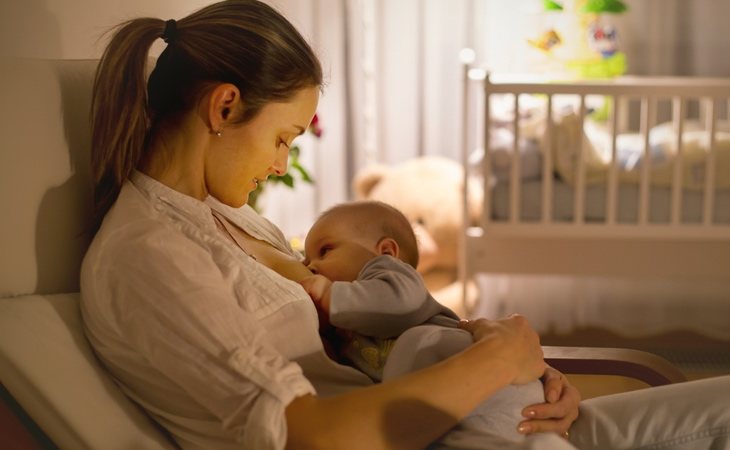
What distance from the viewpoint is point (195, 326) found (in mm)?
1034

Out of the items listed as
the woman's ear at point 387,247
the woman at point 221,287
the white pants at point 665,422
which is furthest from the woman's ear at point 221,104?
the white pants at point 665,422

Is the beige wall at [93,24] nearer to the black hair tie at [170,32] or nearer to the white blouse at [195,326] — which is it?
the black hair tie at [170,32]

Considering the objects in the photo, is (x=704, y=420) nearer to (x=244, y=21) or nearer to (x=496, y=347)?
(x=496, y=347)

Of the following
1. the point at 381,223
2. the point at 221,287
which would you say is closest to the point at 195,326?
the point at 221,287

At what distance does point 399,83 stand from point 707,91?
1835 mm

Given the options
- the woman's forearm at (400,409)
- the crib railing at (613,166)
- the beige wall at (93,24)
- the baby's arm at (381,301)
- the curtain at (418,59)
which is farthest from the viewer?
the curtain at (418,59)

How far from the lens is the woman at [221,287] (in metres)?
1.03

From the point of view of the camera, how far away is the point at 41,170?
1.19 meters

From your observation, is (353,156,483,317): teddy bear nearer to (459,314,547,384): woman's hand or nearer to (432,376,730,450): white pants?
(432,376,730,450): white pants

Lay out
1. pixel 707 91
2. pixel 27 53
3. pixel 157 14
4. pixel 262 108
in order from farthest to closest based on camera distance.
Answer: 1. pixel 707 91
2. pixel 157 14
3. pixel 27 53
4. pixel 262 108

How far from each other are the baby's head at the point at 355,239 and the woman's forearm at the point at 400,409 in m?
0.36

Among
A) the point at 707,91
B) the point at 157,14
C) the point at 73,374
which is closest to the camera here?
the point at 73,374

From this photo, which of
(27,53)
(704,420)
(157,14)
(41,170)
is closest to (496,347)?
(704,420)

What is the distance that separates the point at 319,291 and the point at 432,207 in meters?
2.76
